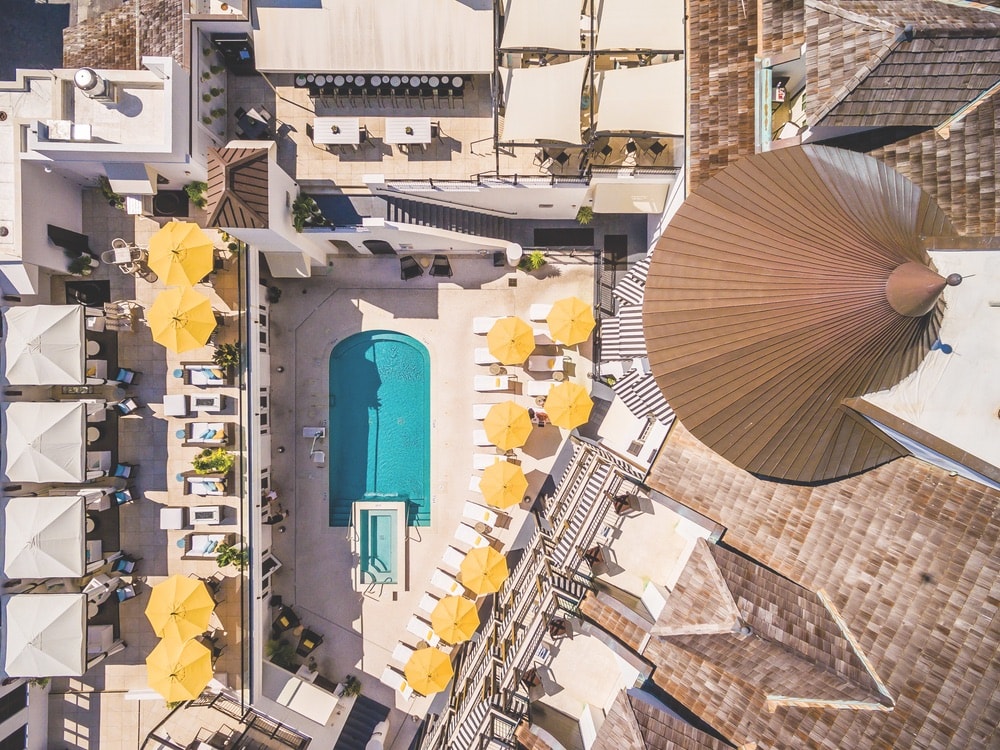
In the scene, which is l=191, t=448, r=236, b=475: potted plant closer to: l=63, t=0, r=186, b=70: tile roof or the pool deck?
the pool deck

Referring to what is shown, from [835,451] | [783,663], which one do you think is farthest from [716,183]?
[783,663]

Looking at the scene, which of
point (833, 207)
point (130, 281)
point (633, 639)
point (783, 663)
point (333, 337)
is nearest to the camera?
point (833, 207)

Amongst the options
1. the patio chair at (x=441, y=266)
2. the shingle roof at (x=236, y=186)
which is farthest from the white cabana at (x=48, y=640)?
the patio chair at (x=441, y=266)

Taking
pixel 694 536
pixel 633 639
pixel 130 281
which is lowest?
pixel 633 639

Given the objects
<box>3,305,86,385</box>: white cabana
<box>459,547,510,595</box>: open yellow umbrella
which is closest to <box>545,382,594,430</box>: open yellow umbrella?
<box>459,547,510,595</box>: open yellow umbrella

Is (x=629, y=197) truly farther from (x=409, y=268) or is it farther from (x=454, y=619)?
(x=454, y=619)

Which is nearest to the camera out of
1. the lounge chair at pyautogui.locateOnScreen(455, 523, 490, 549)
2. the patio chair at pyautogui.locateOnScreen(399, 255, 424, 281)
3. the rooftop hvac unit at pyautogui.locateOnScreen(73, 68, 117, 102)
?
the rooftop hvac unit at pyautogui.locateOnScreen(73, 68, 117, 102)

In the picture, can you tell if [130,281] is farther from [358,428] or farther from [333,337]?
[358,428]

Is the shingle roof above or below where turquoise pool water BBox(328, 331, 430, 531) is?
above
